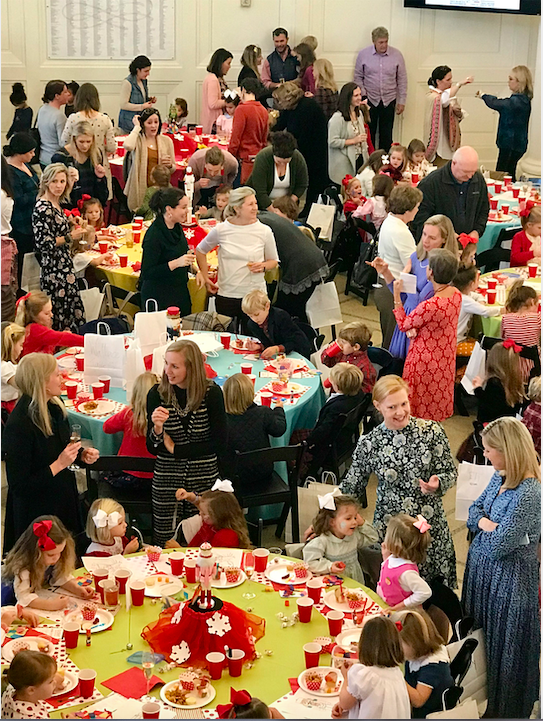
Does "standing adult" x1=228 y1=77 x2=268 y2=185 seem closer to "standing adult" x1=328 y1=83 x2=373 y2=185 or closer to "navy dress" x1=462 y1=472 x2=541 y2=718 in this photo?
"standing adult" x1=328 y1=83 x2=373 y2=185

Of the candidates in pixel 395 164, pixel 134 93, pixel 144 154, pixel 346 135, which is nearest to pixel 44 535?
pixel 144 154

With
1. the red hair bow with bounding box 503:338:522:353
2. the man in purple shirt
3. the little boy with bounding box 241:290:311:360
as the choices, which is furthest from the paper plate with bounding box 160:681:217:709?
the man in purple shirt

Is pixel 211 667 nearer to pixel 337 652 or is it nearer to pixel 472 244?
pixel 337 652

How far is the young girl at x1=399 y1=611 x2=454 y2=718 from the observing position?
3.56m

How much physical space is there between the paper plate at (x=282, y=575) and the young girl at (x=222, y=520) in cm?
26

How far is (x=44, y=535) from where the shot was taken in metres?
4.01

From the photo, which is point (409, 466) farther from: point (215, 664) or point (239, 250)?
point (239, 250)

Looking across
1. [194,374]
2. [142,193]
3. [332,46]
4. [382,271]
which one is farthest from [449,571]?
[332,46]

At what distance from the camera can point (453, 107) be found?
1128 centimetres

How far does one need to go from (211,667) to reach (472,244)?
4.91 m

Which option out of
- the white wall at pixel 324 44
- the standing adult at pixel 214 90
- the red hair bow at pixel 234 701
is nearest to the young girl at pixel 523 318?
the red hair bow at pixel 234 701

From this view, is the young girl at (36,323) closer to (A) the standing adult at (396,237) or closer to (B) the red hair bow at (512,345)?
(A) the standing adult at (396,237)

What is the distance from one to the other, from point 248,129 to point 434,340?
4.73 meters

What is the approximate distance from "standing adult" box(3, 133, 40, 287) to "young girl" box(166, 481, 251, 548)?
383 centimetres
